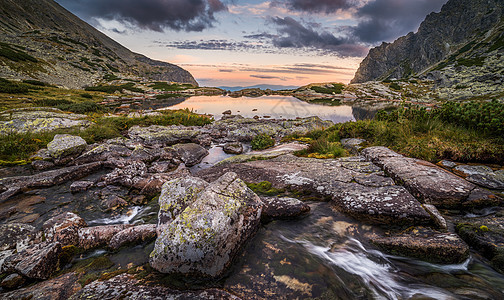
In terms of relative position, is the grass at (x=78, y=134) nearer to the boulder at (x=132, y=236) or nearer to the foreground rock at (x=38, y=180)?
the foreground rock at (x=38, y=180)

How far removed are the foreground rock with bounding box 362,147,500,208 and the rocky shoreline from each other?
0.03 meters

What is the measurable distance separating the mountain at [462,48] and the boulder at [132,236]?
237 ft

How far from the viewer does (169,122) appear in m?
23.0

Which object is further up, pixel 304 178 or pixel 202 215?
pixel 202 215

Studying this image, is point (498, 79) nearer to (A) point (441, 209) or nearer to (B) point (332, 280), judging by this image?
(A) point (441, 209)

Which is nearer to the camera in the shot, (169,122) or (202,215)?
(202,215)

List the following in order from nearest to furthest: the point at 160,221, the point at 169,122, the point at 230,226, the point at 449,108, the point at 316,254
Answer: the point at 230,226 → the point at 316,254 → the point at 160,221 → the point at 449,108 → the point at 169,122

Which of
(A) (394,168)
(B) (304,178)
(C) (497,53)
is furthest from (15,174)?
(C) (497,53)

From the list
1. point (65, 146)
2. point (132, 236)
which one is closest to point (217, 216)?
point (132, 236)

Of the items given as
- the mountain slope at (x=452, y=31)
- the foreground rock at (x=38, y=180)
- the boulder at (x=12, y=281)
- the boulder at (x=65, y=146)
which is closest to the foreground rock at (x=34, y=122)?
the boulder at (x=65, y=146)

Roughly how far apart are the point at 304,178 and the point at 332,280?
3.86m

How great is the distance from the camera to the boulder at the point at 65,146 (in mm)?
10562

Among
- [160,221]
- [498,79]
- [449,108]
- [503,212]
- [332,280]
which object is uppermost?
[498,79]

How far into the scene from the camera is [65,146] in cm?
1091
